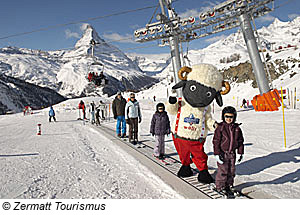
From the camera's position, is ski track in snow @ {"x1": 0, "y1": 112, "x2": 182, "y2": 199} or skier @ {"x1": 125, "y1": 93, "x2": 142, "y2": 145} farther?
skier @ {"x1": 125, "y1": 93, "x2": 142, "y2": 145}

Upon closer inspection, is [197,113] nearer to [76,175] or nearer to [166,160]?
[166,160]

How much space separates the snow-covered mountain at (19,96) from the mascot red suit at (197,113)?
267 ft

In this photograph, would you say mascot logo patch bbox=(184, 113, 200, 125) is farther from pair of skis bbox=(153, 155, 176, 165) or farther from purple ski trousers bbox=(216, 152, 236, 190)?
pair of skis bbox=(153, 155, 176, 165)

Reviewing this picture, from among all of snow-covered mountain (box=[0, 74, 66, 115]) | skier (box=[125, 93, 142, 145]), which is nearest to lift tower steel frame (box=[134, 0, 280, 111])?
skier (box=[125, 93, 142, 145])

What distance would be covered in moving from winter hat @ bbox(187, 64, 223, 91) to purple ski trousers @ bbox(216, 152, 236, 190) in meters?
1.28

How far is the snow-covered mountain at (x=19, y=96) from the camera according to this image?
75062mm

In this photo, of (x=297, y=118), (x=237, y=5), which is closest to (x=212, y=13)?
(x=237, y=5)

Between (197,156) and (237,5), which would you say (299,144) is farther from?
(237,5)

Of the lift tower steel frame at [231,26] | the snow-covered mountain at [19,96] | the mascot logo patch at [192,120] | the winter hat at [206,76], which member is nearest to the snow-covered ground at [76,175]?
the mascot logo patch at [192,120]

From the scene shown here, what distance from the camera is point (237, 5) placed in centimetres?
1327

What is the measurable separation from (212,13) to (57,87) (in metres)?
152

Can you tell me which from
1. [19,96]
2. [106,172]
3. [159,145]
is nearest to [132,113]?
[159,145]

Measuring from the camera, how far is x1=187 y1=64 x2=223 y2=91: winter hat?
3.69m

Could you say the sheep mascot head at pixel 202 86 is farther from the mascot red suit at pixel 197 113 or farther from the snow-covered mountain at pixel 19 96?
→ the snow-covered mountain at pixel 19 96
